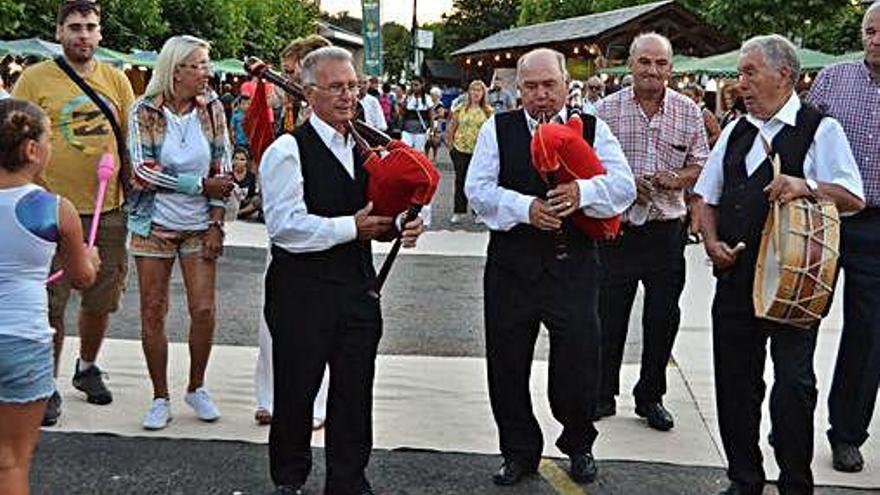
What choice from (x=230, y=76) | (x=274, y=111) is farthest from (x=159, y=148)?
(x=230, y=76)

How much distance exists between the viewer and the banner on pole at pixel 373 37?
32.0m

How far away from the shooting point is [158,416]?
5.13m

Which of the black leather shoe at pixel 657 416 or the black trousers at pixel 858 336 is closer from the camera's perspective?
the black trousers at pixel 858 336

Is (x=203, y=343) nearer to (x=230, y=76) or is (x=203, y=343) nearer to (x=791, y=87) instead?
(x=791, y=87)

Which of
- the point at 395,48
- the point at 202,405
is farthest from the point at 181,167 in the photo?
the point at 395,48

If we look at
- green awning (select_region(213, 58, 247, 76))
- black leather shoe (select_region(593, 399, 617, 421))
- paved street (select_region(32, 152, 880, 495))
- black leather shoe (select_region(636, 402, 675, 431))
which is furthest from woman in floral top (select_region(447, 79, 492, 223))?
green awning (select_region(213, 58, 247, 76))

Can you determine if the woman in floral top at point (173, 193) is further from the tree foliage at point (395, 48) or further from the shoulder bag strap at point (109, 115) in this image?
the tree foliage at point (395, 48)

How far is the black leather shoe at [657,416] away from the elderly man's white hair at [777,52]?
76.7 inches

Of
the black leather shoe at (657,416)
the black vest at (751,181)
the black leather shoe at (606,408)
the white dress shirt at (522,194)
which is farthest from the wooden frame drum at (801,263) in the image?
the black leather shoe at (606,408)

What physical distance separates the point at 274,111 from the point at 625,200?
1845mm

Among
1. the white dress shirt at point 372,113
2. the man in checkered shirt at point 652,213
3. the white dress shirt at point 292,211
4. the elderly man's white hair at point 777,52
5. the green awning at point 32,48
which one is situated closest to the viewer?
the white dress shirt at point 292,211

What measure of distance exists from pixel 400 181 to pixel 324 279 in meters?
0.50

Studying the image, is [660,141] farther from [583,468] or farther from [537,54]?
[583,468]

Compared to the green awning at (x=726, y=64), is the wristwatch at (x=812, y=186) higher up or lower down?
lower down
